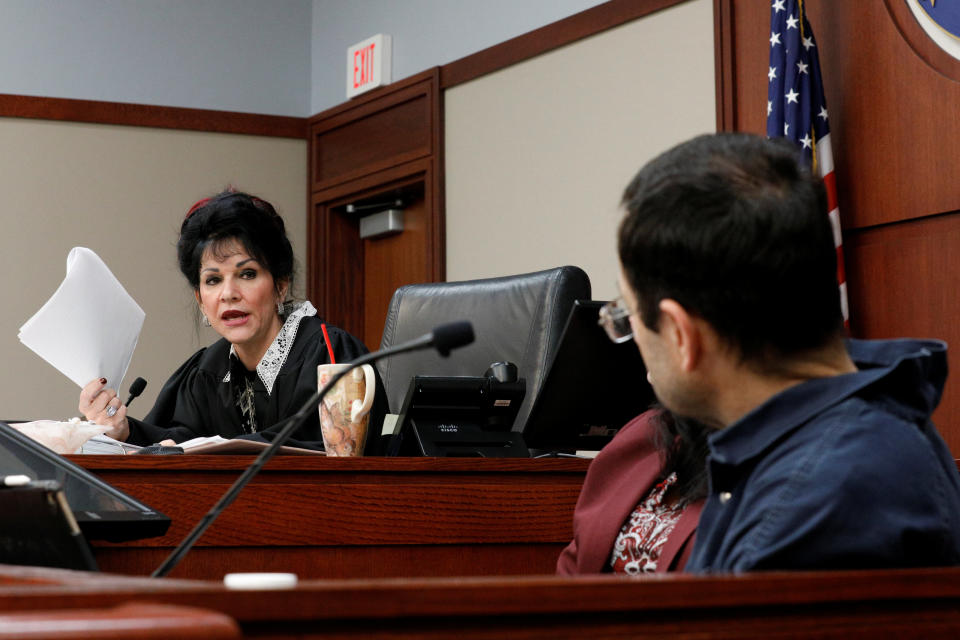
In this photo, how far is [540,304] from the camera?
102 inches

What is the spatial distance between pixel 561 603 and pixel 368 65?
182 inches

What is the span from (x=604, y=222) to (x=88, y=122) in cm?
234

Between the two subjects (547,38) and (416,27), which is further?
(416,27)

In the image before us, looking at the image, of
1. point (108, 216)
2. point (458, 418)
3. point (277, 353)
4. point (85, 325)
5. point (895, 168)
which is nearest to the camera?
point (458, 418)

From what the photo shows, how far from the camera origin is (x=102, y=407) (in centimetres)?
221

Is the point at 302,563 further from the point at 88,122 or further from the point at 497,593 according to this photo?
the point at 88,122

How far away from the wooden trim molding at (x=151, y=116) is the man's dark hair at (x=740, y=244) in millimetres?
4472

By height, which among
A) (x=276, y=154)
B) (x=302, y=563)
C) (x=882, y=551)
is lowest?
(x=302, y=563)

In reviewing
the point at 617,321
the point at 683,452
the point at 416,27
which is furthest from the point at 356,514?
the point at 416,27

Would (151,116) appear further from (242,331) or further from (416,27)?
(242,331)

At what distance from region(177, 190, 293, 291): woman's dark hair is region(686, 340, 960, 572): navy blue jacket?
79.4 inches

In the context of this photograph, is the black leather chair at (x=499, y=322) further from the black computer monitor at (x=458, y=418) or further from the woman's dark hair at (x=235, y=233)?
the black computer monitor at (x=458, y=418)

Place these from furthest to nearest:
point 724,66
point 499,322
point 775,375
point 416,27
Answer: point 416,27 → point 724,66 → point 499,322 → point 775,375

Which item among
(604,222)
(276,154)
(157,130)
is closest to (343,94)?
Answer: (276,154)
